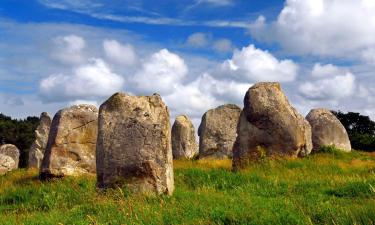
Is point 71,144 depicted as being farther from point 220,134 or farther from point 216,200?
point 220,134

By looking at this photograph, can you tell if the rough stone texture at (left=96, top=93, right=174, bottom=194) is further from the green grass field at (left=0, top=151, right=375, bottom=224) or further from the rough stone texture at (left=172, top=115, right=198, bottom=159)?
the rough stone texture at (left=172, top=115, right=198, bottom=159)

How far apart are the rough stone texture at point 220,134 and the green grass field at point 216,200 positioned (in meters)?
11.7

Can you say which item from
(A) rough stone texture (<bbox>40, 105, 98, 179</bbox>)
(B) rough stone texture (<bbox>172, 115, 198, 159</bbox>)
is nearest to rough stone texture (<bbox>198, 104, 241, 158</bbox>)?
(B) rough stone texture (<bbox>172, 115, 198, 159</bbox>)

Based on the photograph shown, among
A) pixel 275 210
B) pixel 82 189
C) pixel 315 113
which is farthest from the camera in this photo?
pixel 315 113

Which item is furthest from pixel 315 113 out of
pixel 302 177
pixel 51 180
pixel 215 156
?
pixel 51 180

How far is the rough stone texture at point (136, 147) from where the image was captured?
1497cm

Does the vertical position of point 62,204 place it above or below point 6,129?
below

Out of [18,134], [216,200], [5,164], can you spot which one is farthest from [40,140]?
[18,134]

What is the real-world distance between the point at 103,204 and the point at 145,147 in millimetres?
2668

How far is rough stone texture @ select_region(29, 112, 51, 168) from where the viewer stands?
37.5 metres

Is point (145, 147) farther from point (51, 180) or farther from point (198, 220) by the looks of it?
point (51, 180)

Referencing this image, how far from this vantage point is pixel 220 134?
35344 millimetres

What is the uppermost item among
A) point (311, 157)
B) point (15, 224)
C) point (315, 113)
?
point (315, 113)

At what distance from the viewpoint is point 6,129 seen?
69.5m
